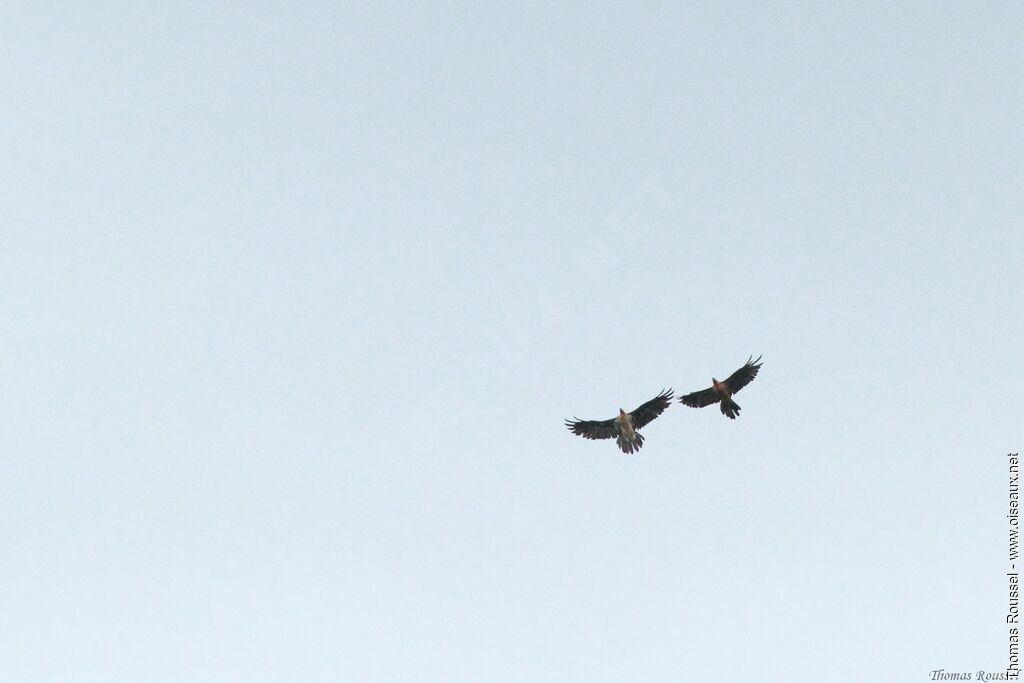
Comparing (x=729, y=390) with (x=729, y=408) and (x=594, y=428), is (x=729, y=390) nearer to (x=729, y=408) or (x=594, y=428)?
(x=729, y=408)

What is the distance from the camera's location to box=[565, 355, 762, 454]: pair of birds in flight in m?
49.3

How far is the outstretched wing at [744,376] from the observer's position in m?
49.2

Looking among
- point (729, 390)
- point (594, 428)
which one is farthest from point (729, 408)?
point (594, 428)

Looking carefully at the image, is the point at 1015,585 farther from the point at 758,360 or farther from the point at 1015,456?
the point at 758,360

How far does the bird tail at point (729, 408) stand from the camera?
4972 cm

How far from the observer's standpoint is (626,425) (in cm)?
5250

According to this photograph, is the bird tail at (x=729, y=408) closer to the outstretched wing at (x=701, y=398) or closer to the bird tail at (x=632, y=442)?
the outstretched wing at (x=701, y=398)

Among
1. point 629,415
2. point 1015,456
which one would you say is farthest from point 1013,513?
point 629,415

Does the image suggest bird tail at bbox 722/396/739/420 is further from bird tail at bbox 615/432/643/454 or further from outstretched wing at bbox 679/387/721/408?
bird tail at bbox 615/432/643/454

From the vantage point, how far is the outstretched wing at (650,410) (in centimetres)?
5175

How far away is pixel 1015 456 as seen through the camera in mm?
53969

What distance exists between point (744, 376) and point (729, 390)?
0.98 m

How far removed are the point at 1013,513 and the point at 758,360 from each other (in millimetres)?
15893

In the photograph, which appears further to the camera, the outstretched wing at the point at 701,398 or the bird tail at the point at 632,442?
the bird tail at the point at 632,442
